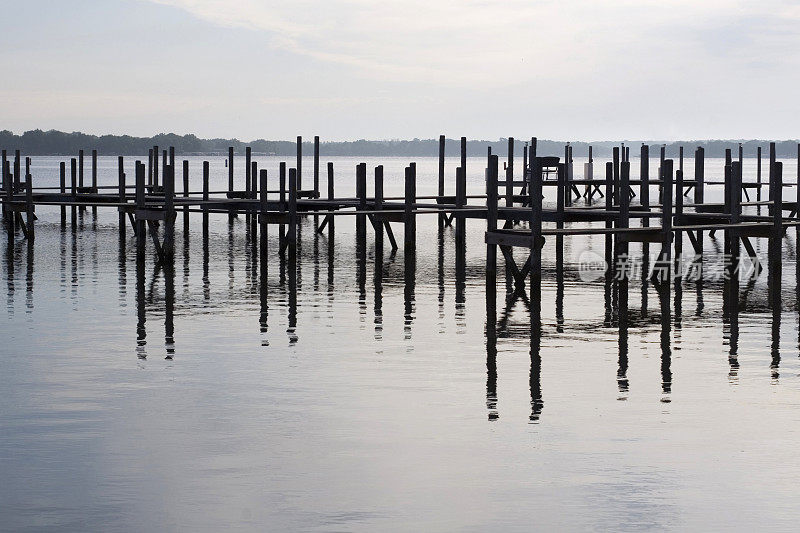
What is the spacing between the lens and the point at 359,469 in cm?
851

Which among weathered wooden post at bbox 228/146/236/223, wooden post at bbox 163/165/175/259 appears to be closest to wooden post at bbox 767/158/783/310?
wooden post at bbox 163/165/175/259

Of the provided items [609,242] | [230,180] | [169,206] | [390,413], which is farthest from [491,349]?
[230,180]

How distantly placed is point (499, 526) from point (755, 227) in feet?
55.3

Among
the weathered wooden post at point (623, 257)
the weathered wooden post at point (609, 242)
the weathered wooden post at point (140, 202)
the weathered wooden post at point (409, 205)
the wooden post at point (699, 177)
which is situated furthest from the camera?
the wooden post at point (699, 177)

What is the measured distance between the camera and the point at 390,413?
10.3 metres

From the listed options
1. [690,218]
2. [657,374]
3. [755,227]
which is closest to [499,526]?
[657,374]

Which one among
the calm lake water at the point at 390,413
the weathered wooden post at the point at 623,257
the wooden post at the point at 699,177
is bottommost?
the calm lake water at the point at 390,413

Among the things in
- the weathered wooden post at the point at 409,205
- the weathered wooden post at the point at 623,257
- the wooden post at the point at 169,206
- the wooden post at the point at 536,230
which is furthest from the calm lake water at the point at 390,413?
the weathered wooden post at the point at 409,205

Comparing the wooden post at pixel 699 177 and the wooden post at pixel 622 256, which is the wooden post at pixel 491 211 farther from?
the wooden post at pixel 699 177

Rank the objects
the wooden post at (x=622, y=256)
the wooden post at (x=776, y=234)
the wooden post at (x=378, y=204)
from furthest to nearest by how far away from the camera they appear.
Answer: the wooden post at (x=378, y=204) → the wooden post at (x=776, y=234) → the wooden post at (x=622, y=256)

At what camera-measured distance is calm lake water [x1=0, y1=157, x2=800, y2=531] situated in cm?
766

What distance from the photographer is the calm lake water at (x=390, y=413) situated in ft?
25.1

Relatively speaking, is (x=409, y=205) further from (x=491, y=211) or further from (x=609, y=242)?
(x=491, y=211)

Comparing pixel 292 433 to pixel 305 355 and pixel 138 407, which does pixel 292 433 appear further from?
pixel 305 355
